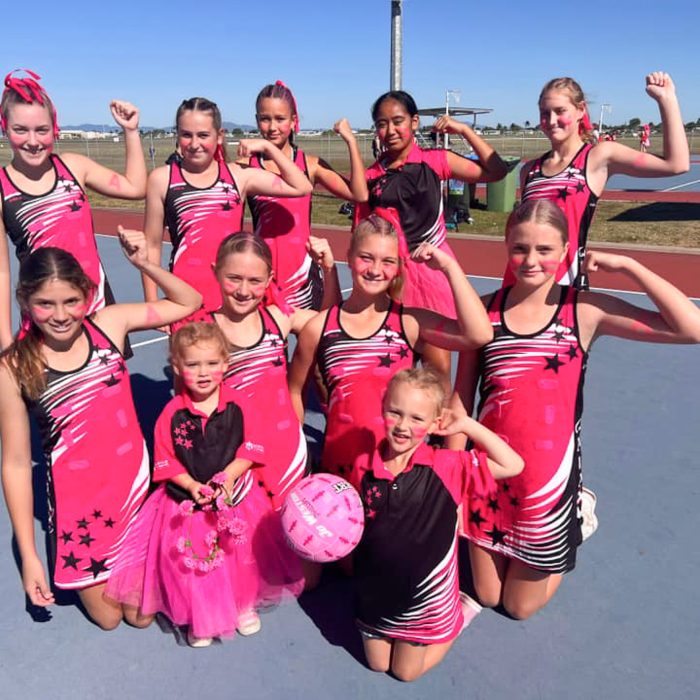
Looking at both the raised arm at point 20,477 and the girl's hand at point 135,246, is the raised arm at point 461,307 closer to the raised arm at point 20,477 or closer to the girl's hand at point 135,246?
the girl's hand at point 135,246

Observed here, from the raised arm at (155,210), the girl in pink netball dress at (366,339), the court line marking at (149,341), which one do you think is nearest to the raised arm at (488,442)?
the girl in pink netball dress at (366,339)

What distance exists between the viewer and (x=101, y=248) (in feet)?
45.3

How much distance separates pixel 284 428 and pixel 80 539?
1.05m

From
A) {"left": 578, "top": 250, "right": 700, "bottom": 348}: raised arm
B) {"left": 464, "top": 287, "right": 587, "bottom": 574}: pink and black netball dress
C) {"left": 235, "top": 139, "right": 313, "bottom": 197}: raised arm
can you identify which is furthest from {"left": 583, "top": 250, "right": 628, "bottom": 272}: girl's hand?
{"left": 235, "top": 139, "right": 313, "bottom": 197}: raised arm

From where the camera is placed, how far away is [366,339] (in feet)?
10.3

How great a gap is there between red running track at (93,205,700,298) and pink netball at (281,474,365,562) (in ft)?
25.4

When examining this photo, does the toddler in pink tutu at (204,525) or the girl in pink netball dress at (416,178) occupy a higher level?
the girl in pink netball dress at (416,178)

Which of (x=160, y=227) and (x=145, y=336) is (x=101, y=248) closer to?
(x=145, y=336)

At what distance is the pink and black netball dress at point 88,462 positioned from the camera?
2.93 m

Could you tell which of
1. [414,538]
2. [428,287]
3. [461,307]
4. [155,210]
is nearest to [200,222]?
[155,210]

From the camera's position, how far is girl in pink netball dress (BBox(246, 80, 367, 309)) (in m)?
4.10

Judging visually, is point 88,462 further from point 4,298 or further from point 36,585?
point 4,298

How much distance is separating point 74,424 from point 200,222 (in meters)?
1.38

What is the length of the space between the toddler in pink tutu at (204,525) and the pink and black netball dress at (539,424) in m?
1.08
